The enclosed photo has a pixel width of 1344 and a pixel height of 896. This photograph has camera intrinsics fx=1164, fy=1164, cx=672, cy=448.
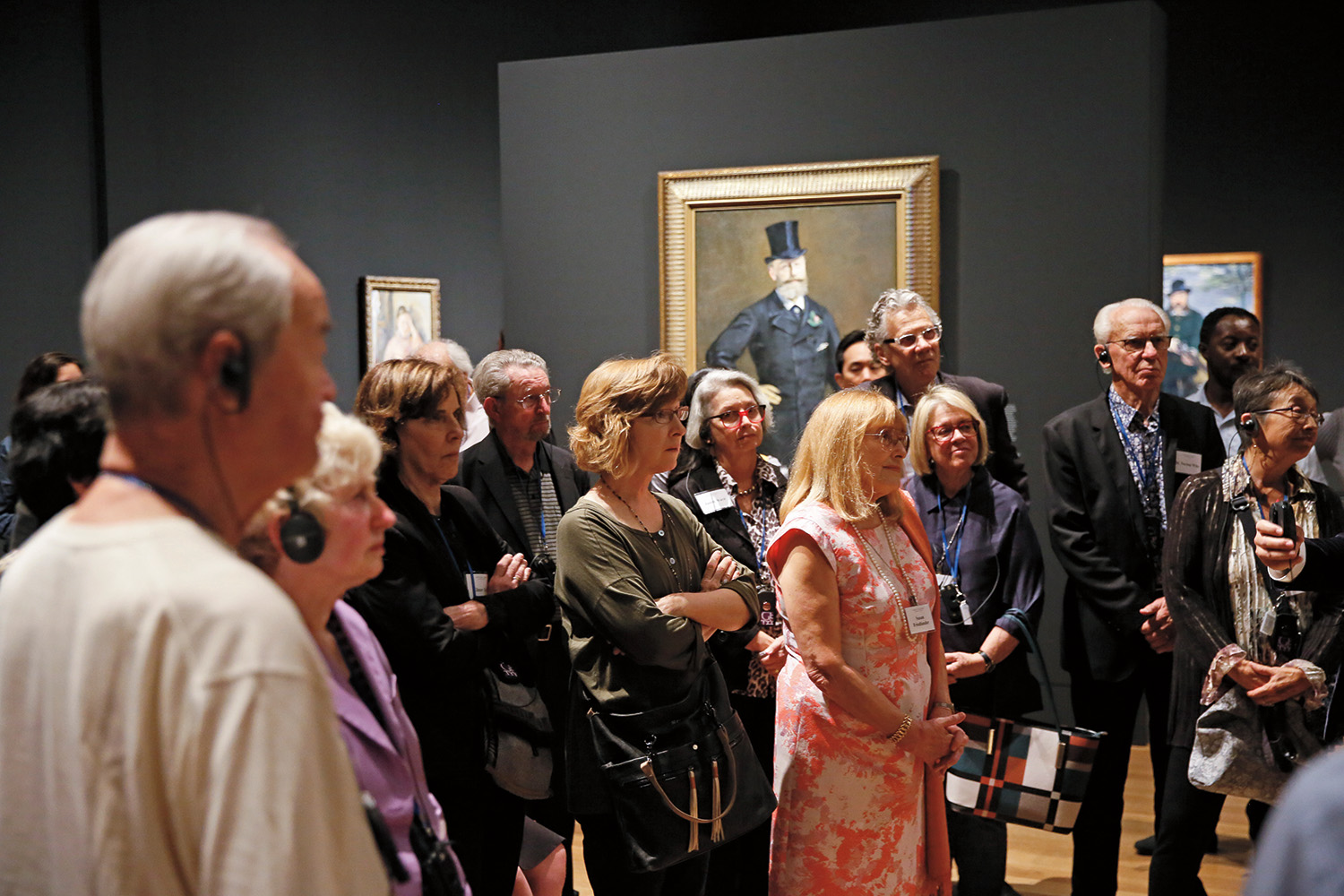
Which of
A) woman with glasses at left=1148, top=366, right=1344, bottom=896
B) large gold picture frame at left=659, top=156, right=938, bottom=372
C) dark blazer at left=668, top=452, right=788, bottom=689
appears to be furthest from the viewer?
large gold picture frame at left=659, top=156, right=938, bottom=372

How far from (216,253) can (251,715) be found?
1.19 feet

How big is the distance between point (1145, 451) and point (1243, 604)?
79 cm

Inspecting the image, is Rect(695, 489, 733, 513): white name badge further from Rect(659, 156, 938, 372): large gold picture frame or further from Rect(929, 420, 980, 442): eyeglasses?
Rect(659, 156, 938, 372): large gold picture frame

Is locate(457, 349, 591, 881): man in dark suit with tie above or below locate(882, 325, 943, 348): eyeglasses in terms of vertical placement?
below

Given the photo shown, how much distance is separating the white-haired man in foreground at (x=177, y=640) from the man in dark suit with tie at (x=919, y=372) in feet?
11.9

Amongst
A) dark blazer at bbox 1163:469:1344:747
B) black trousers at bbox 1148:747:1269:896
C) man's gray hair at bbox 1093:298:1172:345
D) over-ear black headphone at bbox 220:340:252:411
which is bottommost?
black trousers at bbox 1148:747:1269:896

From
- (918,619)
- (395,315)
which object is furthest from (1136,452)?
(395,315)

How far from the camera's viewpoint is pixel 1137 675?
4039mm

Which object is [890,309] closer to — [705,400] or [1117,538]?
[705,400]

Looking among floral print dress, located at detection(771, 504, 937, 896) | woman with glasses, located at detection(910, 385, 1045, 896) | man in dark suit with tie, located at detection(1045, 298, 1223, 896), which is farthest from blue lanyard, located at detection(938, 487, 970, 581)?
floral print dress, located at detection(771, 504, 937, 896)

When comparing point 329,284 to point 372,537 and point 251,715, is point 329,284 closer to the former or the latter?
point 372,537

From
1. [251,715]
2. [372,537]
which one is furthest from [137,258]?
[372,537]

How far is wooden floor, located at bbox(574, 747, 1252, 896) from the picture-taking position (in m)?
4.32

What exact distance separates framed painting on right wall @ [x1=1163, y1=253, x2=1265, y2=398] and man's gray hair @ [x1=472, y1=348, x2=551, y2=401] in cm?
521
